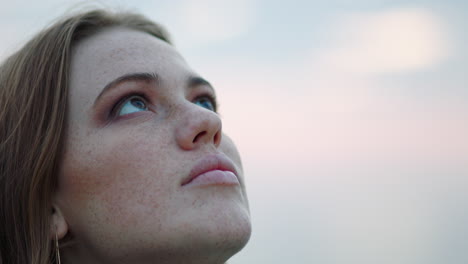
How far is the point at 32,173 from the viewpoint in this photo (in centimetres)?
225

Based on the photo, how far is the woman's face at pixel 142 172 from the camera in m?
2.04

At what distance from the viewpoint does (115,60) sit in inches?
94.1

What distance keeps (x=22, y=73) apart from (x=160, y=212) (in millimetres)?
1325

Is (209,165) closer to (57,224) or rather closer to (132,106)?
(132,106)

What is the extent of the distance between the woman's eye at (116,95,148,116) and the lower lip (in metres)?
0.55

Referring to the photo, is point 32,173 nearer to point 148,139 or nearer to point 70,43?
point 148,139

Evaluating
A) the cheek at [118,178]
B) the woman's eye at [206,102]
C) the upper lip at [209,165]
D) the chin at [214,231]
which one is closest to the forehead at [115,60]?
the woman's eye at [206,102]

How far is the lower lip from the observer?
82.1 inches

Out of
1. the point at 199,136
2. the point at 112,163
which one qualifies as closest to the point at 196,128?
the point at 199,136

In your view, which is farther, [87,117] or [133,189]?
[87,117]

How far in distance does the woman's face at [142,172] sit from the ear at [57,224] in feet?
0.08

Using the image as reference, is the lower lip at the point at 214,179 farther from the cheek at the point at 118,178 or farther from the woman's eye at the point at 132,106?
the woman's eye at the point at 132,106

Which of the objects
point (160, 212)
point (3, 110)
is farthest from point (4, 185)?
point (160, 212)

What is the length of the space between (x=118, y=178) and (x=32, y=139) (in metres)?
0.62
